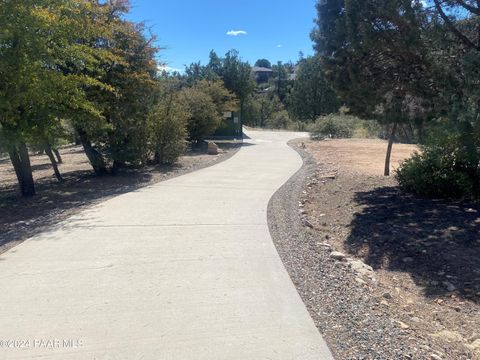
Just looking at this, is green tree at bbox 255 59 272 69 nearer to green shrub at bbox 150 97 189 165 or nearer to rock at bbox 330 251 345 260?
green shrub at bbox 150 97 189 165

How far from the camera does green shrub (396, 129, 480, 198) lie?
8539 mm

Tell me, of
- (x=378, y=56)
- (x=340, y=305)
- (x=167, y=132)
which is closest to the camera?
(x=340, y=305)

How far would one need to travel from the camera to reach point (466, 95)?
251 inches

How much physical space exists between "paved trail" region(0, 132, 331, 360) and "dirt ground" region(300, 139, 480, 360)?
854 mm

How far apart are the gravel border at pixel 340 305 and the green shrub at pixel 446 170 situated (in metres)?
3.62

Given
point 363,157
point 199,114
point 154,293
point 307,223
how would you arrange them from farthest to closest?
point 199,114
point 363,157
point 307,223
point 154,293

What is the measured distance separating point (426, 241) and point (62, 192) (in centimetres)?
903

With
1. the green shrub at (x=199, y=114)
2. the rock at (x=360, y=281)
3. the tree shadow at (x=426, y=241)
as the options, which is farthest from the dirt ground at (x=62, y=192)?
the tree shadow at (x=426, y=241)

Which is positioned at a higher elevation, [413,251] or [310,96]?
[310,96]

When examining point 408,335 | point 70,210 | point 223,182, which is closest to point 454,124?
point 408,335

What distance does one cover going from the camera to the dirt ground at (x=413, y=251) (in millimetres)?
3984

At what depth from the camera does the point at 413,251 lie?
241 inches

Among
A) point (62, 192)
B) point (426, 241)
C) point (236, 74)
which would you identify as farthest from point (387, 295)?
point (236, 74)

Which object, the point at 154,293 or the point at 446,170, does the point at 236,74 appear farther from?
the point at 154,293
